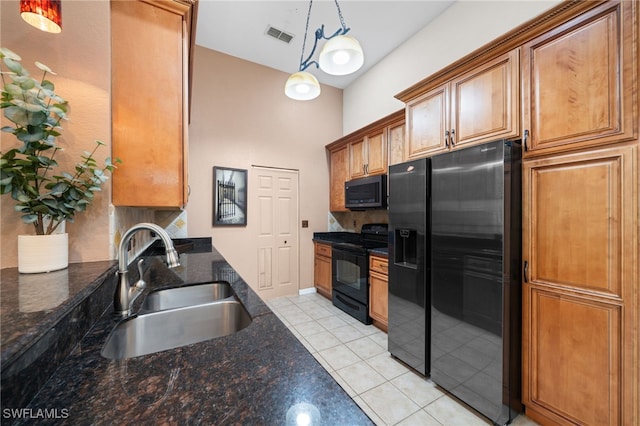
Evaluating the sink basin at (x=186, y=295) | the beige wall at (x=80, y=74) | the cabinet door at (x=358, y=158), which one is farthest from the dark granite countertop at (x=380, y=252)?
the beige wall at (x=80, y=74)

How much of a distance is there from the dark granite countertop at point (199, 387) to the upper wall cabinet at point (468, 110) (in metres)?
1.91

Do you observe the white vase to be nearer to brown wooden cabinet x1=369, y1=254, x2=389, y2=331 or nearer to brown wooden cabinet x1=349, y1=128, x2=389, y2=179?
brown wooden cabinet x1=369, y1=254, x2=389, y2=331

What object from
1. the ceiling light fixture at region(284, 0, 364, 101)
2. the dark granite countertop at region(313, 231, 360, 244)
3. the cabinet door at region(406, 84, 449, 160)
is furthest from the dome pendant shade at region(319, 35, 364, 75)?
the dark granite countertop at region(313, 231, 360, 244)

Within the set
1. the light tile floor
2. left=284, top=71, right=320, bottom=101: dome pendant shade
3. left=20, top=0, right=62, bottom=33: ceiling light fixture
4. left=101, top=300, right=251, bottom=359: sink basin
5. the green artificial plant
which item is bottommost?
the light tile floor

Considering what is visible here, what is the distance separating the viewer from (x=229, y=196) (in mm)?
3436

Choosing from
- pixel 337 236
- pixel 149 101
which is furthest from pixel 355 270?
pixel 149 101

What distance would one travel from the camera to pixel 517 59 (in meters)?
1.61

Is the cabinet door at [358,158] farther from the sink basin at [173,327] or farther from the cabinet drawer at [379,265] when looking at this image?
the sink basin at [173,327]

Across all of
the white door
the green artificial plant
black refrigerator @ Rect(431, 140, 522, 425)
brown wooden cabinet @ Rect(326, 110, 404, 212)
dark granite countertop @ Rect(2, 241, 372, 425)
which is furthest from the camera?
the white door

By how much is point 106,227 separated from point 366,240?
307 cm

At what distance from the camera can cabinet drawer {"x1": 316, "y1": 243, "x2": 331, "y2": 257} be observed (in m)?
3.71

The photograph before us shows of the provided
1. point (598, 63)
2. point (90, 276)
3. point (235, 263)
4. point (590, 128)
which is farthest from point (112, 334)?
point (235, 263)

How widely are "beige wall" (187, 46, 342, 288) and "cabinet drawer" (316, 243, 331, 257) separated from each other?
0.16 meters

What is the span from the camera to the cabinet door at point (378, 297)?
2646mm
